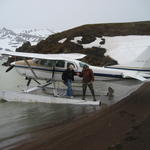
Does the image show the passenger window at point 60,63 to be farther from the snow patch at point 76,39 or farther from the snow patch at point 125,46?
the snow patch at point 76,39

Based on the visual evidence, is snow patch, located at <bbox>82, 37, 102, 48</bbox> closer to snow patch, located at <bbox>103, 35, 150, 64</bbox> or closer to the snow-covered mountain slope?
the snow-covered mountain slope

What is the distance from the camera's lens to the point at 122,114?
8.68 m

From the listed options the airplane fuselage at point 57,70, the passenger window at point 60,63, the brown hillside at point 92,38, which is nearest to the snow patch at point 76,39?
the brown hillside at point 92,38

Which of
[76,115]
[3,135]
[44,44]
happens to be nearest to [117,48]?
[44,44]

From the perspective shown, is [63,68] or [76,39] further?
[76,39]

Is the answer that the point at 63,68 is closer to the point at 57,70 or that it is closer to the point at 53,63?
the point at 57,70

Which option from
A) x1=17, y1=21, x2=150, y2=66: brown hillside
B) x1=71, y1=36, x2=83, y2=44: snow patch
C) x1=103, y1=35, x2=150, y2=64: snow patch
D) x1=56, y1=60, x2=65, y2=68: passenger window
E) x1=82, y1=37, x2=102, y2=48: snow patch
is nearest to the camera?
x1=56, y1=60, x2=65, y2=68: passenger window

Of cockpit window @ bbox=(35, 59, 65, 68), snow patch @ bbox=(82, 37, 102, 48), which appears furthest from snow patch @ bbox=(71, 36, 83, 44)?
cockpit window @ bbox=(35, 59, 65, 68)

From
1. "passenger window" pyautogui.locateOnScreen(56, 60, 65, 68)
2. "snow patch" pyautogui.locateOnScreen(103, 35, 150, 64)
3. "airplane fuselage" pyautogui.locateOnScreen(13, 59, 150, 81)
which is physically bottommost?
"airplane fuselage" pyautogui.locateOnScreen(13, 59, 150, 81)

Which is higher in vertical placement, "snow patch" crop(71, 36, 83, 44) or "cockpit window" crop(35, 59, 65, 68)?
"snow patch" crop(71, 36, 83, 44)

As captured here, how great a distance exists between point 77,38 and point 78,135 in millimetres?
34322

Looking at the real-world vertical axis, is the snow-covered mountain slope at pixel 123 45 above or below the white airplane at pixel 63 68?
Result: above

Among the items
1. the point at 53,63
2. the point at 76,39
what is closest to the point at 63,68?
the point at 53,63

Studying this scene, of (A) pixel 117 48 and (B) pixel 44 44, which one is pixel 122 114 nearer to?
(A) pixel 117 48
